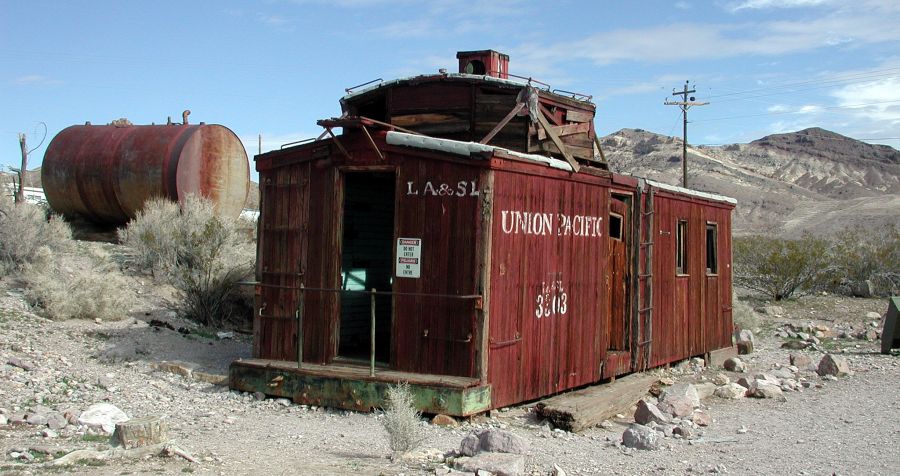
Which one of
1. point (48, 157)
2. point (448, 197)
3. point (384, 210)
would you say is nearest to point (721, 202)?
point (384, 210)

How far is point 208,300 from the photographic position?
50.3ft

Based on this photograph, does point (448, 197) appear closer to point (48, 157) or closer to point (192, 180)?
point (192, 180)

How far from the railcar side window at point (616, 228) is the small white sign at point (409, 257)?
4157 millimetres

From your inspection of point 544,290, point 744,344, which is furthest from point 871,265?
point 544,290

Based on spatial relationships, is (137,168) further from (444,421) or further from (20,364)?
(444,421)

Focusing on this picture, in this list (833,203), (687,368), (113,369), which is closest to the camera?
(113,369)

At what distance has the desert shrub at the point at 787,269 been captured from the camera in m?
26.7

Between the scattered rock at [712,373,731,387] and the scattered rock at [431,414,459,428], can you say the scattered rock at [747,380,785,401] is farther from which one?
the scattered rock at [431,414,459,428]

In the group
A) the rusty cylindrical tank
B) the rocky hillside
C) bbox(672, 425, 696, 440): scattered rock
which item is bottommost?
bbox(672, 425, 696, 440): scattered rock

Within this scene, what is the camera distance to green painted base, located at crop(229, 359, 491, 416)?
912cm

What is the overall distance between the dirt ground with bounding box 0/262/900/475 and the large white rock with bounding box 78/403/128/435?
5.4 inches

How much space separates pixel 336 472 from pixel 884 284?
2583 centimetres

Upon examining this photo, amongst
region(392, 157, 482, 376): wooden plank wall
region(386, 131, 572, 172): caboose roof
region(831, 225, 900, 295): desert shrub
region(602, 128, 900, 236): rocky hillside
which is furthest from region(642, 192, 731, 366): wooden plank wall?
region(602, 128, 900, 236): rocky hillside

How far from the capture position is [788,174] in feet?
295
